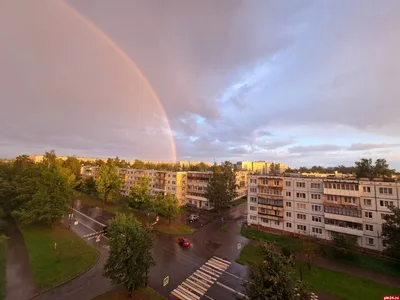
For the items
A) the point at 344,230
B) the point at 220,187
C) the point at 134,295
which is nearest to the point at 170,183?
the point at 220,187

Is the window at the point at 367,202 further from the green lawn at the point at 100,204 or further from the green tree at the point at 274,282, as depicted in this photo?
the green lawn at the point at 100,204

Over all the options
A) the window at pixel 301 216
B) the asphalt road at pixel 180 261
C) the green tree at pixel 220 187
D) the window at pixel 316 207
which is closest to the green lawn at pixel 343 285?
the asphalt road at pixel 180 261

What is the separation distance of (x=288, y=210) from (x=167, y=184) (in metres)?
38.2

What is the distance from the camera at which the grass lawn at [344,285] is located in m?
22.2

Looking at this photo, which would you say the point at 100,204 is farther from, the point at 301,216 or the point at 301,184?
the point at 301,184

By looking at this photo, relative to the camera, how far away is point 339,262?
29703 millimetres

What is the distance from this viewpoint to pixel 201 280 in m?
24.1

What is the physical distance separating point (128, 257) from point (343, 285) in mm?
25429

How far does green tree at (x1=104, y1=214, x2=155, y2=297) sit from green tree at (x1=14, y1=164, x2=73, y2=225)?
28944 millimetres

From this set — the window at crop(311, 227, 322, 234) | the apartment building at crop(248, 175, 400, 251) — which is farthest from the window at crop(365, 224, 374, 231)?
the window at crop(311, 227, 322, 234)

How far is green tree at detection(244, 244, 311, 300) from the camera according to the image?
37.3 ft

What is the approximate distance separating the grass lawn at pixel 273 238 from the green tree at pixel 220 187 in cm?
1286

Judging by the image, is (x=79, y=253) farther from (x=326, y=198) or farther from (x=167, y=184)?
(x=326, y=198)

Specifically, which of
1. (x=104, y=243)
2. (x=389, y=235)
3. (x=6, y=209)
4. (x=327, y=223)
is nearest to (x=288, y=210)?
(x=327, y=223)
